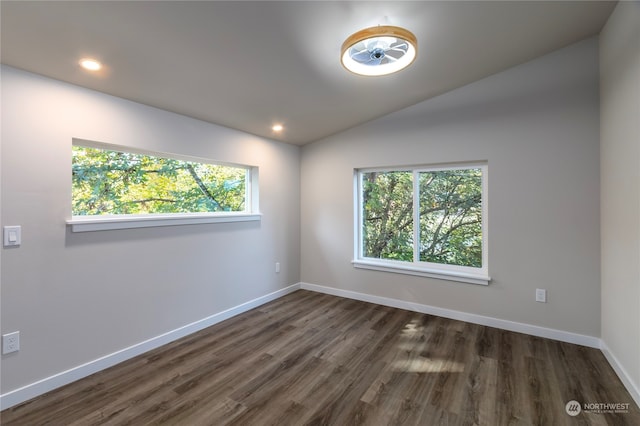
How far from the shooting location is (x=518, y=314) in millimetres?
2926

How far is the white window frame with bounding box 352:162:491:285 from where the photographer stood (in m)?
3.15

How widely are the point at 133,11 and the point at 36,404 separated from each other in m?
2.47

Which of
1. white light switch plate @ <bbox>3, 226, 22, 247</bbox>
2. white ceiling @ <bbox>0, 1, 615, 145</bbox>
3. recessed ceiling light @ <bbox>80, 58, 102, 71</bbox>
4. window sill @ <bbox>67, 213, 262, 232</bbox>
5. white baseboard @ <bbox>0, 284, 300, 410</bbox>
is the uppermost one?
white ceiling @ <bbox>0, 1, 615, 145</bbox>

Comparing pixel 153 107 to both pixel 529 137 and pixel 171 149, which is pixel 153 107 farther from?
pixel 529 137

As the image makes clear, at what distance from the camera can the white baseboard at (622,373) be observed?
1884mm

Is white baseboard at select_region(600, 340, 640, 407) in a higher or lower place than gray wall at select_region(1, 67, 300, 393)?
lower

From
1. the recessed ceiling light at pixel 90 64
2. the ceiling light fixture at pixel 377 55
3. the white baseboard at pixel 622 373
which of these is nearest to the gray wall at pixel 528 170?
the white baseboard at pixel 622 373

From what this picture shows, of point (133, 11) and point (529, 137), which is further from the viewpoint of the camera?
point (529, 137)

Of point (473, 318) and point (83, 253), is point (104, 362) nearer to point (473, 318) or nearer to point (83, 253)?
point (83, 253)

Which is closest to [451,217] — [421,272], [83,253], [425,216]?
[425,216]

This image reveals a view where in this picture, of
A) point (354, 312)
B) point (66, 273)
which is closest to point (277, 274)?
point (354, 312)

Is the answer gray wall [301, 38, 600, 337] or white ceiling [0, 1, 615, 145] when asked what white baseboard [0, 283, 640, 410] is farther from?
white ceiling [0, 1, 615, 145]

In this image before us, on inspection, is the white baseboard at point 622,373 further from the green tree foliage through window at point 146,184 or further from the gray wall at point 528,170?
the green tree foliage through window at point 146,184

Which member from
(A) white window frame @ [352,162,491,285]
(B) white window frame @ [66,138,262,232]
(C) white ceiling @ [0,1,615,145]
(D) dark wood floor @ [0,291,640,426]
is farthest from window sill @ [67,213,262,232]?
(A) white window frame @ [352,162,491,285]
